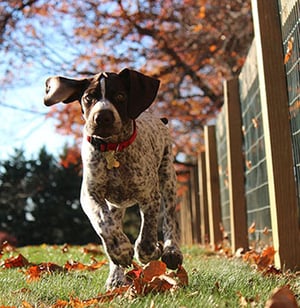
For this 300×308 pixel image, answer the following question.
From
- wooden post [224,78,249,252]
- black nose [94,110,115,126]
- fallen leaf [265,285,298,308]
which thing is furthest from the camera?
wooden post [224,78,249,252]

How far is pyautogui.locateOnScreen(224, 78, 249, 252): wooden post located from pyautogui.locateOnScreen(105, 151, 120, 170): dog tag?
3284 millimetres

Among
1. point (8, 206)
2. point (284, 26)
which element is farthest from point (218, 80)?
point (8, 206)

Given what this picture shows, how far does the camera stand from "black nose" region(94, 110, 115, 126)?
3264 mm

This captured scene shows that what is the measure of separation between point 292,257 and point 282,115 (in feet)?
3.31

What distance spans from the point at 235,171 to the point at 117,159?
3.30 m

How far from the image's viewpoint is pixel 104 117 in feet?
10.7

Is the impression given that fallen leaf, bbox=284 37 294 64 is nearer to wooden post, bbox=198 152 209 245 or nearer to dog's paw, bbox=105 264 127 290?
dog's paw, bbox=105 264 127 290

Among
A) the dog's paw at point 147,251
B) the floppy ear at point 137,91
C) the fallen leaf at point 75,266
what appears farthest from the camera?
the fallen leaf at point 75,266

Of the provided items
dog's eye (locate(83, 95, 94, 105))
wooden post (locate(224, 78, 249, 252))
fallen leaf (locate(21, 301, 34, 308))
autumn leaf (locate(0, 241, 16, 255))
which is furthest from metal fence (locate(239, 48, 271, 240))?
fallen leaf (locate(21, 301, 34, 308))

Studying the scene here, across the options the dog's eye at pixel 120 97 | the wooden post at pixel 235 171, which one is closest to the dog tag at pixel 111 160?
→ the dog's eye at pixel 120 97

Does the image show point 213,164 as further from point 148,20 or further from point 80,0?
point 80,0

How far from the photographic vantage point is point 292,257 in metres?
4.08

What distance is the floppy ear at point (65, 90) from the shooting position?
360 cm

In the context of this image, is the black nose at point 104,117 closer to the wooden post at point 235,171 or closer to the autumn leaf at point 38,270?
the autumn leaf at point 38,270
